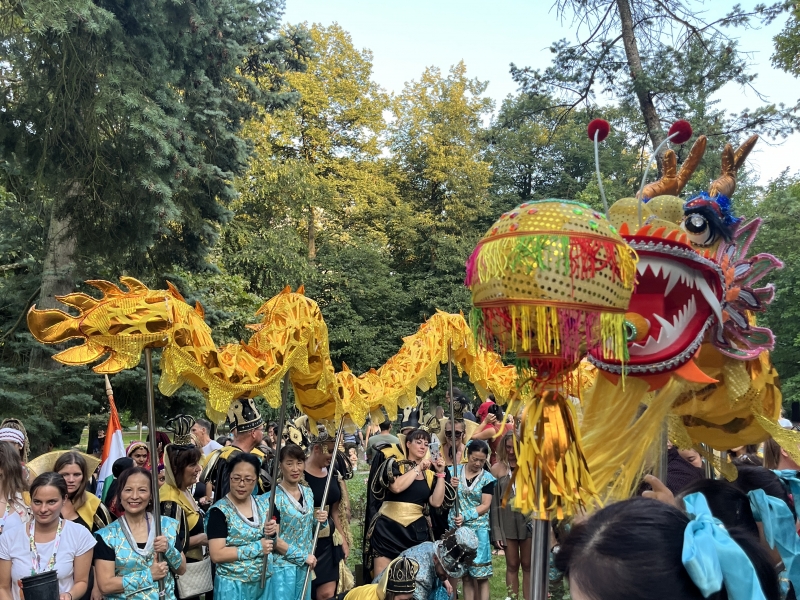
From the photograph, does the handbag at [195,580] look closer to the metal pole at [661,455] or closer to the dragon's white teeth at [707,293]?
the metal pole at [661,455]

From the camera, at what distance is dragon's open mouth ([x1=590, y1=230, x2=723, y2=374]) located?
10.6 ft

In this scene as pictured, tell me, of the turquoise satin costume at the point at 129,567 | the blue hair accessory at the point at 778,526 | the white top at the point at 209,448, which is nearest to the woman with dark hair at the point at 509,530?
the white top at the point at 209,448

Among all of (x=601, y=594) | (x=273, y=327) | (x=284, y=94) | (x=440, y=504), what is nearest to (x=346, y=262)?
(x=284, y=94)

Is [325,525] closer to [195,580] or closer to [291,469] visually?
[291,469]

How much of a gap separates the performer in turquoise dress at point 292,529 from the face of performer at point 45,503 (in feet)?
4.67

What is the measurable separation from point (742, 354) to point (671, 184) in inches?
39.7

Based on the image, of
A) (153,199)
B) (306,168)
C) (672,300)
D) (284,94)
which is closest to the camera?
(672,300)

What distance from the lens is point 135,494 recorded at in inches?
164

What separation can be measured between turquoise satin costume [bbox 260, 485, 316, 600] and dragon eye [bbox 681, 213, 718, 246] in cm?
324

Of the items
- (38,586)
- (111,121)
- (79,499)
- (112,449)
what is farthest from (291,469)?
(111,121)

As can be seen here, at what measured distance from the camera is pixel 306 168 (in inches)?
776

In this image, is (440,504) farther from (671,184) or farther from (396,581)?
(671,184)

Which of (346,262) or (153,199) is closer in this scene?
(153,199)

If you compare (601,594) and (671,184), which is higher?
(671,184)
